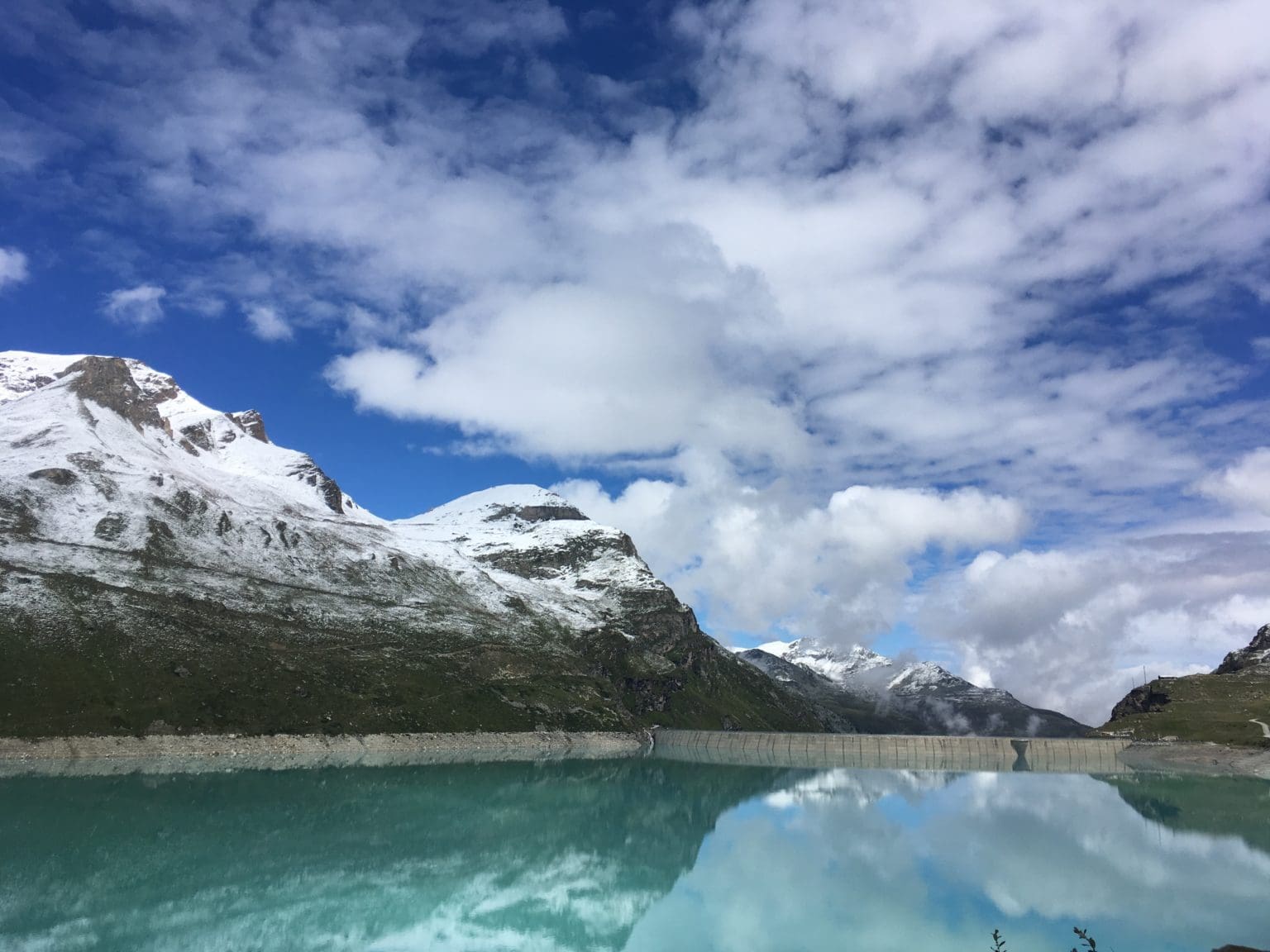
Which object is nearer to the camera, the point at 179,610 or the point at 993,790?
the point at 993,790

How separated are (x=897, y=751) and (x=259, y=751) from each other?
407 ft

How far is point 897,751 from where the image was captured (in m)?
172

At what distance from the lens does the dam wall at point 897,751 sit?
160 m

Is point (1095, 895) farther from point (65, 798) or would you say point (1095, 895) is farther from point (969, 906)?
point (65, 798)

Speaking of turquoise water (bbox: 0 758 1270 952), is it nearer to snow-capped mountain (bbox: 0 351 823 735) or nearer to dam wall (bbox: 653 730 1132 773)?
snow-capped mountain (bbox: 0 351 823 735)

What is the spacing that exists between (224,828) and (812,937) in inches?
1598

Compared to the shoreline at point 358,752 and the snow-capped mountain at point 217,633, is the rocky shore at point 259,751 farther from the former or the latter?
the snow-capped mountain at point 217,633

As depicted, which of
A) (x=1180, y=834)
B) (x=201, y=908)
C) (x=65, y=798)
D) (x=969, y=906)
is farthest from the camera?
(x=1180, y=834)

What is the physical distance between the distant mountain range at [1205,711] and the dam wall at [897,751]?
9.52m

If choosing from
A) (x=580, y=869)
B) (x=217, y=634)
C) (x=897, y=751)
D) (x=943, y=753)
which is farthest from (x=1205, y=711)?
(x=217, y=634)

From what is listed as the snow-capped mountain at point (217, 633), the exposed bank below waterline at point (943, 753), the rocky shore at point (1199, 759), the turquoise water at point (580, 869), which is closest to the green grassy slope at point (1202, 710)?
the rocky shore at point (1199, 759)

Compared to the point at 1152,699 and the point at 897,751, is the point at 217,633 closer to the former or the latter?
the point at 897,751

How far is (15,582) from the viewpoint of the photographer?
115500 millimetres

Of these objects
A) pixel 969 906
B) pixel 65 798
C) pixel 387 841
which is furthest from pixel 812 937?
pixel 65 798
